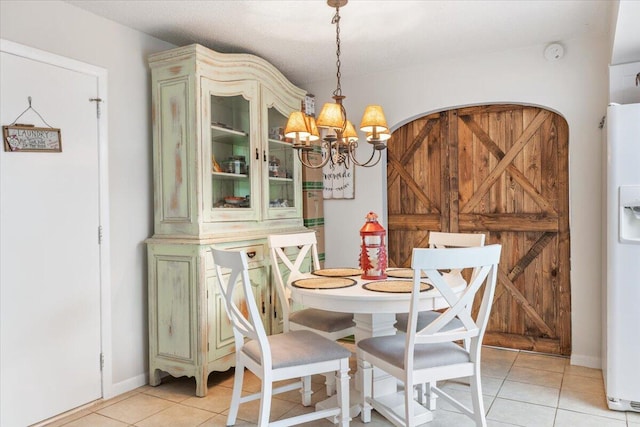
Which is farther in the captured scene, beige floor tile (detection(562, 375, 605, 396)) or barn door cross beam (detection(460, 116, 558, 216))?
barn door cross beam (detection(460, 116, 558, 216))

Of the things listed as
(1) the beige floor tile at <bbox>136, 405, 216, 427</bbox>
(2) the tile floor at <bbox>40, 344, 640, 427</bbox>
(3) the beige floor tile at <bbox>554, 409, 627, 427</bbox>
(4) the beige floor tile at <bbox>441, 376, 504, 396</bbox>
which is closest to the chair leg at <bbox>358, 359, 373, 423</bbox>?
(2) the tile floor at <bbox>40, 344, 640, 427</bbox>

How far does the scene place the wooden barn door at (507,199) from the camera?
11.4ft

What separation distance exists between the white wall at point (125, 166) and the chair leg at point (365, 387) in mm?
1558

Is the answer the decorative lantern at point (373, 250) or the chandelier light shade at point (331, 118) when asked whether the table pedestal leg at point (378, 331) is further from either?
the chandelier light shade at point (331, 118)

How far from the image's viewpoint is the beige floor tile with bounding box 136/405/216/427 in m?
2.44

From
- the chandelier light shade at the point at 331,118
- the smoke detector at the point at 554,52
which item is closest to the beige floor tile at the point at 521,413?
the chandelier light shade at the point at 331,118

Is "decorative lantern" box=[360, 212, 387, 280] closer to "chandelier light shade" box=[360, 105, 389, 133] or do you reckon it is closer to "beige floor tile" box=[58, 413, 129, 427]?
"chandelier light shade" box=[360, 105, 389, 133]

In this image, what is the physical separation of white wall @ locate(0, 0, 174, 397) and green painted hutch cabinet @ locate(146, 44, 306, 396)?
9cm

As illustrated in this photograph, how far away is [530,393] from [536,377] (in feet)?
1.00

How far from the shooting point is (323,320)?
8.84 ft

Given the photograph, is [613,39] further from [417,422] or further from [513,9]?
[417,422]

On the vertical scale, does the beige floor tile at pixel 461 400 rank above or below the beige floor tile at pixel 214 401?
above

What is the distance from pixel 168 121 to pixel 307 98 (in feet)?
4.88

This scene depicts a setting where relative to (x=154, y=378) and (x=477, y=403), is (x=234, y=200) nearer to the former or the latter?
(x=154, y=378)
